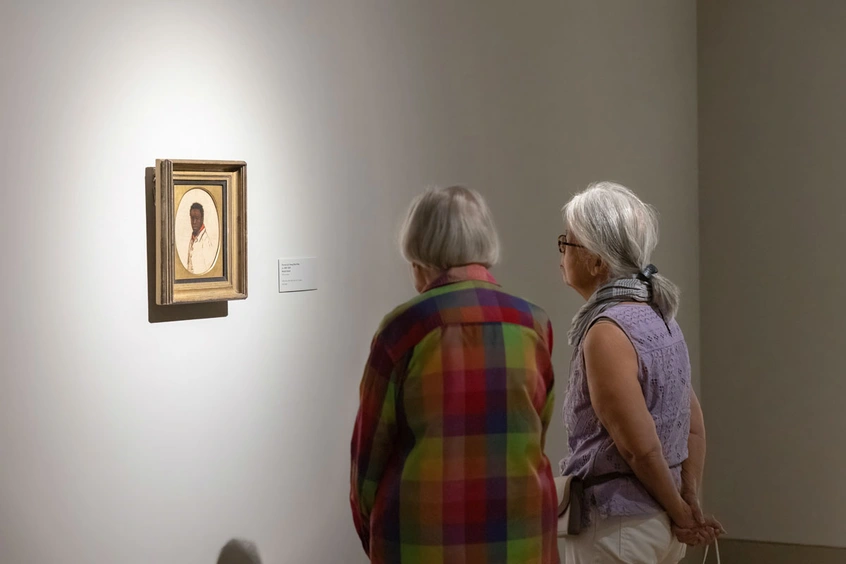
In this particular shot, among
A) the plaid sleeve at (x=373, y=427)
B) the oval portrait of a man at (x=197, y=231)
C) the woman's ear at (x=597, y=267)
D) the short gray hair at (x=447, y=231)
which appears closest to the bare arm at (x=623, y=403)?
the woman's ear at (x=597, y=267)

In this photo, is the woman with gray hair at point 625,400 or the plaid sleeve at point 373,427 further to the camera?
the woman with gray hair at point 625,400

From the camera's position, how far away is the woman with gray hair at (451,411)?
1946mm

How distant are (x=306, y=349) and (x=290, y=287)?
19 centimetres

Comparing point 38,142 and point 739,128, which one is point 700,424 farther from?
point 739,128

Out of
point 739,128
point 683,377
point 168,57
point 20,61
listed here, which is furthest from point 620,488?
point 739,128

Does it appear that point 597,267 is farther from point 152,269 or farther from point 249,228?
point 152,269

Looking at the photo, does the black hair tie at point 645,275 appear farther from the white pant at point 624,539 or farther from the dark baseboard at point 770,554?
the dark baseboard at point 770,554

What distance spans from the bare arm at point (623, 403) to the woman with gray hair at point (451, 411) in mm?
327

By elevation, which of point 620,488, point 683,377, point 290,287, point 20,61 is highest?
point 20,61

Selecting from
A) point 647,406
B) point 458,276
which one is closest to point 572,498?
point 647,406

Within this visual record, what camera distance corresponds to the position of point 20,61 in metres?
2.20

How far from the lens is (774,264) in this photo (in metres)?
4.71

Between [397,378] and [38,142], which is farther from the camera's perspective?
[38,142]

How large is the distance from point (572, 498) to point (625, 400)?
305 millimetres
